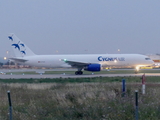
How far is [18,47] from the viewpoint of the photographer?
3888 centimetres

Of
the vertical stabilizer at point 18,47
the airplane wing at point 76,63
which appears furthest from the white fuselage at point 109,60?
Result: the vertical stabilizer at point 18,47

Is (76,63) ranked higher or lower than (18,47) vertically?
lower

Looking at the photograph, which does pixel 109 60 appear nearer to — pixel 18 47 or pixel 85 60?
pixel 85 60

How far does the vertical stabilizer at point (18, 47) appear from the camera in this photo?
38875mm

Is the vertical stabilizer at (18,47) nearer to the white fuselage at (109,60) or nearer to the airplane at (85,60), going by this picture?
the airplane at (85,60)

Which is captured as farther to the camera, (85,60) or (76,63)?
(85,60)

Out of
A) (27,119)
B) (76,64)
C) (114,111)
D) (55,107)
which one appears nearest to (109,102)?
(114,111)

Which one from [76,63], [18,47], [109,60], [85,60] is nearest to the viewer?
[76,63]


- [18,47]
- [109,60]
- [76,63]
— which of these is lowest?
[76,63]

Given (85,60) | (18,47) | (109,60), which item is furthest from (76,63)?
(18,47)

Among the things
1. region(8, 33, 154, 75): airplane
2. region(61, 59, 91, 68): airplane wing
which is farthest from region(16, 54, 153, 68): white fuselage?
region(61, 59, 91, 68): airplane wing

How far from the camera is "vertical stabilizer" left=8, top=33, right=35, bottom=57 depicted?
38.9 m

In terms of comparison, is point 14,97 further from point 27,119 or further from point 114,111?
point 114,111

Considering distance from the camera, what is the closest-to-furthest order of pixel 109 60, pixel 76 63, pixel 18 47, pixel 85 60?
pixel 76 63, pixel 109 60, pixel 85 60, pixel 18 47
